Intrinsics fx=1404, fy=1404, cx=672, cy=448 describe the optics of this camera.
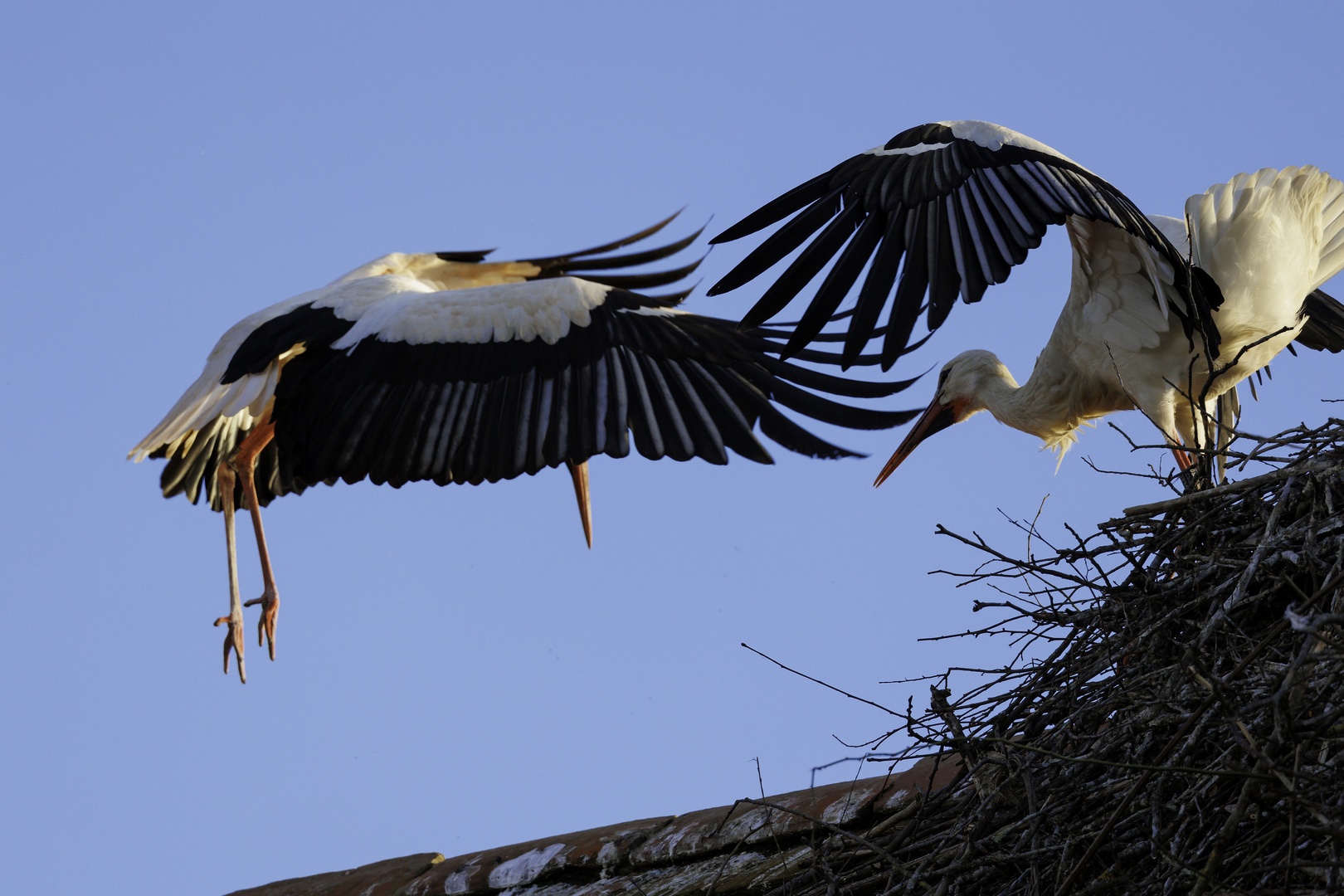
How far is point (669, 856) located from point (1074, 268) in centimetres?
190

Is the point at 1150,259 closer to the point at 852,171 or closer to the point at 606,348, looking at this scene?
the point at 852,171

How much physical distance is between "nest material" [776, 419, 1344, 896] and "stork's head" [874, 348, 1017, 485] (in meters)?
2.11

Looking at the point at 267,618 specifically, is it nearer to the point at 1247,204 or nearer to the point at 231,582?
the point at 231,582

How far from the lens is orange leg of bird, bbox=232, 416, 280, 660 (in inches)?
234

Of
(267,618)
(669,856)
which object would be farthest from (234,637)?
(669,856)

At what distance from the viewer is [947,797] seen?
A: 2.62 m

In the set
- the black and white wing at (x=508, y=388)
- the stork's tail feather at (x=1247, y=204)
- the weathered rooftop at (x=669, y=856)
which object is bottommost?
the weathered rooftop at (x=669, y=856)

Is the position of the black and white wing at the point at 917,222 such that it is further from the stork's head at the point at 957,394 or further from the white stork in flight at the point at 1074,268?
the stork's head at the point at 957,394

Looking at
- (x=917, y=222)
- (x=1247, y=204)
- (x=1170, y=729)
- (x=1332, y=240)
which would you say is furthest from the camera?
(x=1332, y=240)

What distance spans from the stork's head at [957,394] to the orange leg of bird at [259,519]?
2.67 metres

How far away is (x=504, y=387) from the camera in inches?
195

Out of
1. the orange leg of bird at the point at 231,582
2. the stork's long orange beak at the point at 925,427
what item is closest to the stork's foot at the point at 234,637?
the orange leg of bird at the point at 231,582

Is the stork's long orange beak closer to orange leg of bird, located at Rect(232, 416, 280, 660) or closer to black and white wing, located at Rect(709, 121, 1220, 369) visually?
black and white wing, located at Rect(709, 121, 1220, 369)

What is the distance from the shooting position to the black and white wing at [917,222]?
2781 millimetres
